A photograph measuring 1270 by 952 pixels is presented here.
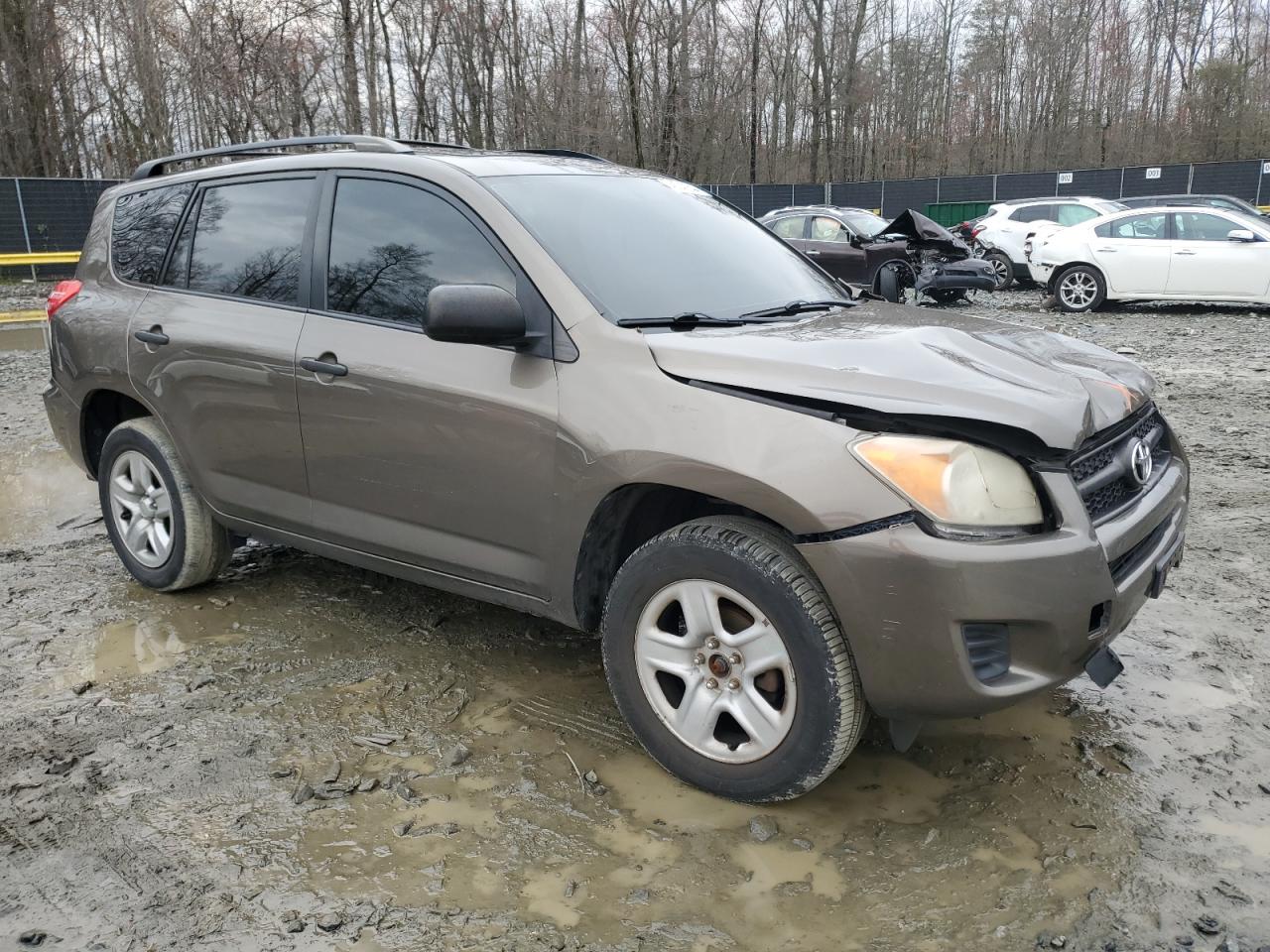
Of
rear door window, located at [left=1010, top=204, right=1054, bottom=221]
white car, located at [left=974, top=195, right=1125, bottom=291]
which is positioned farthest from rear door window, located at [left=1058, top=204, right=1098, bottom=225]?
rear door window, located at [left=1010, top=204, right=1054, bottom=221]

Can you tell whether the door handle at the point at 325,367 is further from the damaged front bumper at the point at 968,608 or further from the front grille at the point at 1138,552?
the front grille at the point at 1138,552

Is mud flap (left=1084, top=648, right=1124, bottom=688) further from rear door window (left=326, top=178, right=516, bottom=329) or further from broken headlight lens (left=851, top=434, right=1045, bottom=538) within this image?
rear door window (left=326, top=178, right=516, bottom=329)

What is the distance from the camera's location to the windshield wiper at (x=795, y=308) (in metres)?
3.24

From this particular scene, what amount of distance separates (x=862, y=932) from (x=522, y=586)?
4.52 feet

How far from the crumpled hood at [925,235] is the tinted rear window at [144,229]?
12.2 metres

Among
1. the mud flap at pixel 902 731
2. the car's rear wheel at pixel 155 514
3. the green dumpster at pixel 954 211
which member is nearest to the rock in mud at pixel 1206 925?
the mud flap at pixel 902 731

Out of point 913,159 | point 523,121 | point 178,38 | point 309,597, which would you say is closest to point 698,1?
point 523,121

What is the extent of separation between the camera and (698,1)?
113 ft

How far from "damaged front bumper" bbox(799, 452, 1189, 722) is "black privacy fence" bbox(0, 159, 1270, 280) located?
2420cm

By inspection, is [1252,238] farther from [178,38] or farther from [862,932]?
[178,38]

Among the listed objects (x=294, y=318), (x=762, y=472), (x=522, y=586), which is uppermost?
(x=294, y=318)

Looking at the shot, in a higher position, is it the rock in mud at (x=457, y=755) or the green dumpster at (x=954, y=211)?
the green dumpster at (x=954, y=211)

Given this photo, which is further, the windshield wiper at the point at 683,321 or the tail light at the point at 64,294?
the tail light at the point at 64,294

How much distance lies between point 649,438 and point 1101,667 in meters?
1.32
